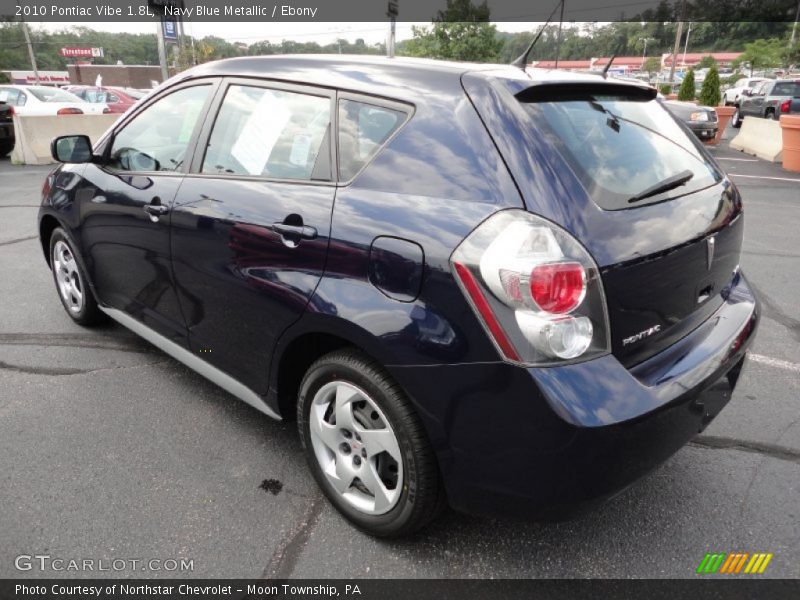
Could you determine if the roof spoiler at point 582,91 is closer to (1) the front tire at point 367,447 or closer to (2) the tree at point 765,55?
(1) the front tire at point 367,447

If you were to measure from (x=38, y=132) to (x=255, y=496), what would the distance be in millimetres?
13767

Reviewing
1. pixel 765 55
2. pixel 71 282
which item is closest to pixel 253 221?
pixel 71 282

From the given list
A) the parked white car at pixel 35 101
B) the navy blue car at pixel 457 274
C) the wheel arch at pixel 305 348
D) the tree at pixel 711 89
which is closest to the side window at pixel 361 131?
the navy blue car at pixel 457 274

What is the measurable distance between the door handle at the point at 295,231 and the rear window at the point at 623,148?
2.82 ft

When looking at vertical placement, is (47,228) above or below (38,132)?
above

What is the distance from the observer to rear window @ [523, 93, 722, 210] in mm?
1970

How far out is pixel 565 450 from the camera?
1704 millimetres

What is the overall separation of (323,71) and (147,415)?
1948mm

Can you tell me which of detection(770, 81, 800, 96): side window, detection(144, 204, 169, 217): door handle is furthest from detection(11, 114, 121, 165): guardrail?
detection(770, 81, 800, 96): side window

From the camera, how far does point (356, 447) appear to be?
2.23 metres

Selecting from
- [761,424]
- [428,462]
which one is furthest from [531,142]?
[761,424]

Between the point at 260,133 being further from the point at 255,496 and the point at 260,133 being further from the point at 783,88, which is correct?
the point at 783,88

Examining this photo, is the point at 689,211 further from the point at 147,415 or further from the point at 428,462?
the point at 147,415

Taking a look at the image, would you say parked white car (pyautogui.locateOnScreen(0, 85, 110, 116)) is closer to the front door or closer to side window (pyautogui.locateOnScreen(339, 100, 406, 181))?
the front door
